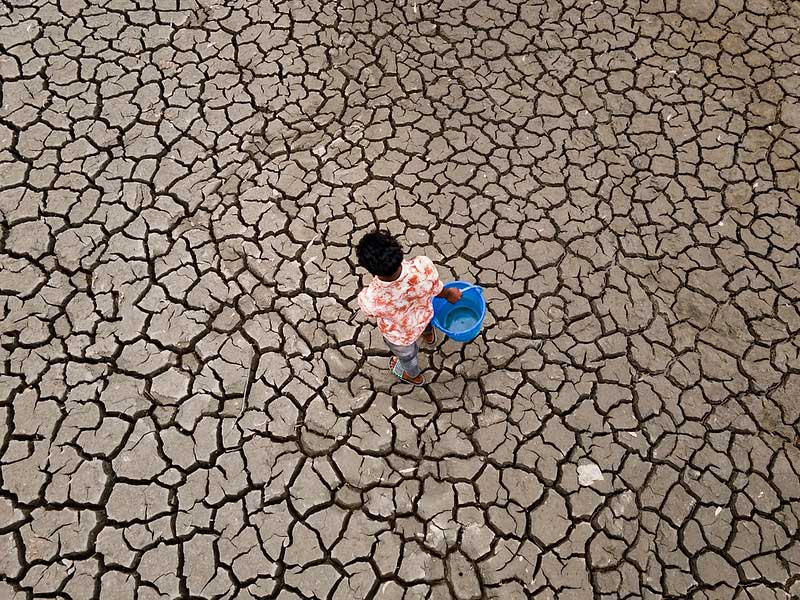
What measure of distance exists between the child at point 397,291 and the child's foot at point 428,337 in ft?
1.07

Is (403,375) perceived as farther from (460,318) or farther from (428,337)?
(460,318)

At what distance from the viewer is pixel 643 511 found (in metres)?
3.57

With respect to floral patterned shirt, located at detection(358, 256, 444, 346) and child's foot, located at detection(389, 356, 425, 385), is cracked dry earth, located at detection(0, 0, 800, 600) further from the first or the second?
floral patterned shirt, located at detection(358, 256, 444, 346)

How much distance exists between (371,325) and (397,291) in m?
0.97

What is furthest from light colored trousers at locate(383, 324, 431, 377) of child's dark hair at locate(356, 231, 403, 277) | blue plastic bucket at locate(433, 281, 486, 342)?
child's dark hair at locate(356, 231, 403, 277)

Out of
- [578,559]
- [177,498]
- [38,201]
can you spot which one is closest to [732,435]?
[578,559]

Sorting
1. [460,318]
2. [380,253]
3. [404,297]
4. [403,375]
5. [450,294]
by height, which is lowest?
[403,375]

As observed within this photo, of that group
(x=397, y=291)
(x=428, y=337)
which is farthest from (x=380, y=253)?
(x=428, y=337)

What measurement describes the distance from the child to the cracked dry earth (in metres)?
0.61

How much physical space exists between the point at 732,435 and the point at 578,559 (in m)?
1.23

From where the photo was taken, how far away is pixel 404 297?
10.9 feet

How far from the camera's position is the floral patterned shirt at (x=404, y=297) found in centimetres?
329

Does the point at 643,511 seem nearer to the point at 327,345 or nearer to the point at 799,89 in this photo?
the point at 327,345

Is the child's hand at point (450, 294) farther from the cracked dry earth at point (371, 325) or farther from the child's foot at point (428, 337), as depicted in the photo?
the cracked dry earth at point (371, 325)
